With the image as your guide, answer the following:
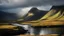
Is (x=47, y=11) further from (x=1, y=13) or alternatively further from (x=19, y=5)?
(x=1, y=13)

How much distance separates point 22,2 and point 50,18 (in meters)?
0.42

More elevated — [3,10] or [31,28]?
[3,10]

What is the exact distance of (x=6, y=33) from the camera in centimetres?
255

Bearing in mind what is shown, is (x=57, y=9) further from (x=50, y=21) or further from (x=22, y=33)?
(x=22, y=33)

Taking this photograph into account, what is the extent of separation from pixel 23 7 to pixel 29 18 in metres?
0.17

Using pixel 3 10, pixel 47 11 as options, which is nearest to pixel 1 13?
pixel 3 10

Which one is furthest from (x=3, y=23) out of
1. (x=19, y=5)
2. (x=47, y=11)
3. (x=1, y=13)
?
(x=47, y=11)

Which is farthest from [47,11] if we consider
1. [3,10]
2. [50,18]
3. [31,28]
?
[3,10]

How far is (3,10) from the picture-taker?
Result: 256cm

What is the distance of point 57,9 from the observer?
2494 mm

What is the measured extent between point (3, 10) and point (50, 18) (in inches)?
24.3

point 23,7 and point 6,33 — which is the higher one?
point 23,7

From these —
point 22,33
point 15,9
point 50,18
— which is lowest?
point 22,33

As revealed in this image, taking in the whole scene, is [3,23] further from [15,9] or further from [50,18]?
[50,18]
